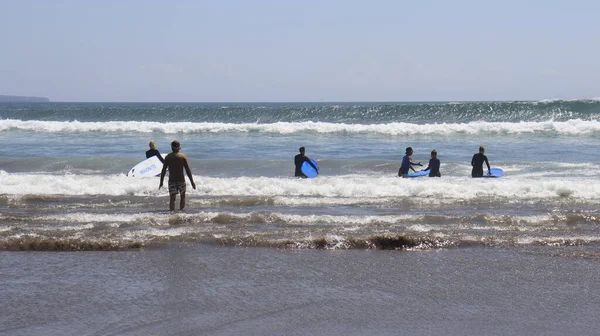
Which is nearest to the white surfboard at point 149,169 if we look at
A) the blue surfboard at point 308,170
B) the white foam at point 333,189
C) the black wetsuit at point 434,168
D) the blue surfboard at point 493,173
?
the white foam at point 333,189

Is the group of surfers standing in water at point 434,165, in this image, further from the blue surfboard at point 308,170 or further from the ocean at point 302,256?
the blue surfboard at point 308,170

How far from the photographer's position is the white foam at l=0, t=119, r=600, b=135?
1304 inches

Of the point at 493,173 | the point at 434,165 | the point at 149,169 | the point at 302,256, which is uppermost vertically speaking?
the point at 434,165

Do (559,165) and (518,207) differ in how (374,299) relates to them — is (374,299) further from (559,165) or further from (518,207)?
(559,165)

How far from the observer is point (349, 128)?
35.0 m

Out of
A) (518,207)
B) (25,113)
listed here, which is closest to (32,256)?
(518,207)

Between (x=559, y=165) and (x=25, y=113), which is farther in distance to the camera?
(x=25, y=113)

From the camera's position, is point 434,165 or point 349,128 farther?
point 349,128

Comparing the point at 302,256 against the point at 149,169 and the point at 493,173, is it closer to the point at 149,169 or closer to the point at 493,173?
the point at 149,169

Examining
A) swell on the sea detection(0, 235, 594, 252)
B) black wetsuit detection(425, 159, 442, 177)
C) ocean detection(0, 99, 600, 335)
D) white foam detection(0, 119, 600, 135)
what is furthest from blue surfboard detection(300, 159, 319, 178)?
white foam detection(0, 119, 600, 135)

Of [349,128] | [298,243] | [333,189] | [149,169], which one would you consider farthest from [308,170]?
[349,128]

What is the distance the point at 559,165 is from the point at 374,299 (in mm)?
14551

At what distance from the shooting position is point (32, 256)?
25.4 feet

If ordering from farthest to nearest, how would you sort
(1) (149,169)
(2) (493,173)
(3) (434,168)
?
(2) (493,173), (3) (434,168), (1) (149,169)
